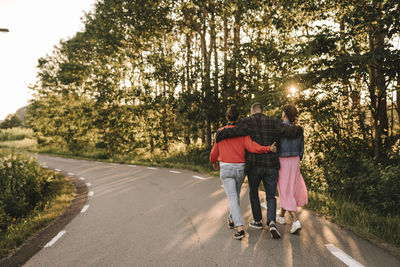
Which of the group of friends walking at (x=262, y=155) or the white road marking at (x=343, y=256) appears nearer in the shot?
the white road marking at (x=343, y=256)

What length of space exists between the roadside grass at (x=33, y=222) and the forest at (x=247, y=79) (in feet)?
22.1

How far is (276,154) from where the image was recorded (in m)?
4.66

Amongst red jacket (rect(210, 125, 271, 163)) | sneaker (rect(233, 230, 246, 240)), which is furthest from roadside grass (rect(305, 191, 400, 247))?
red jacket (rect(210, 125, 271, 163))

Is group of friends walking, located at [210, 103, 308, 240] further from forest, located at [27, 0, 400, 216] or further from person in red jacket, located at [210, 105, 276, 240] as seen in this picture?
forest, located at [27, 0, 400, 216]

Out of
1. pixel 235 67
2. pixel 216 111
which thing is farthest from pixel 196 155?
pixel 235 67

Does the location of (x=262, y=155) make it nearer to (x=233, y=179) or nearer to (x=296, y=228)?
(x=233, y=179)

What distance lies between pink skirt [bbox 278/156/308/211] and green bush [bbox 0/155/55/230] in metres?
7.18

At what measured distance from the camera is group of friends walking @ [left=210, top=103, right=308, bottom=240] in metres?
4.49

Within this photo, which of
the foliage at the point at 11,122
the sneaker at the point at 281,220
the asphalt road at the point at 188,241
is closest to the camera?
the asphalt road at the point at 188,241

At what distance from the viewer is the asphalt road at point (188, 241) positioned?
145 inches

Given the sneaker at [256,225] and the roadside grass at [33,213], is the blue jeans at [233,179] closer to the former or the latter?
the sneaker at [256,225]

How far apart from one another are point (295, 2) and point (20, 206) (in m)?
10.0

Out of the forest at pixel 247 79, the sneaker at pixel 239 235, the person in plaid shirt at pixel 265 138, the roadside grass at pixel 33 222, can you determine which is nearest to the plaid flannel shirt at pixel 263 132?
the person in plaid shirt at pixel 265 138

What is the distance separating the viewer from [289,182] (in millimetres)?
4668
